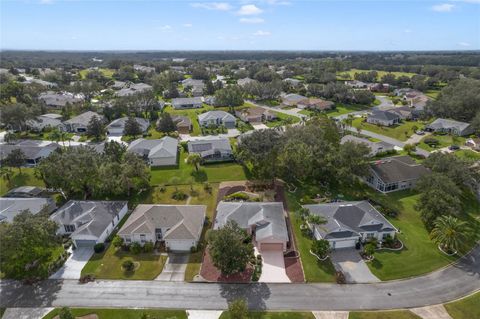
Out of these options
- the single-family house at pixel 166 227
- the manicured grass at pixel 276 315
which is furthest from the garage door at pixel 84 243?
the manicured grass at pixel 276 315

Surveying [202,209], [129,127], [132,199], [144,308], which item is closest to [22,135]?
[129,127]

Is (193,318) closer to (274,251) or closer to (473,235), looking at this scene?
(274,251)

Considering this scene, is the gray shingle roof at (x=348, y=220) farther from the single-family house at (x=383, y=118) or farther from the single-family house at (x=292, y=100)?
the single-family house at (x=292, y=100)

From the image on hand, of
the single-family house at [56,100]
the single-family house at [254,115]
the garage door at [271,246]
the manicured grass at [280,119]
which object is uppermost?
the single-family house at [56,100]

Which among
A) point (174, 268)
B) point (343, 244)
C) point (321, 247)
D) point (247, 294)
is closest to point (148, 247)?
point (174, 268)

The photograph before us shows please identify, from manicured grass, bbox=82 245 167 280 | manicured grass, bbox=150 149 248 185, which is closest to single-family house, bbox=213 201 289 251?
manicured grass, bbox=82 245 167 280

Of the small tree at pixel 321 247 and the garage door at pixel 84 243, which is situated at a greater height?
the small tree at pixel 321 247

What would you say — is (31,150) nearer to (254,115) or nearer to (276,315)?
(254,115)
